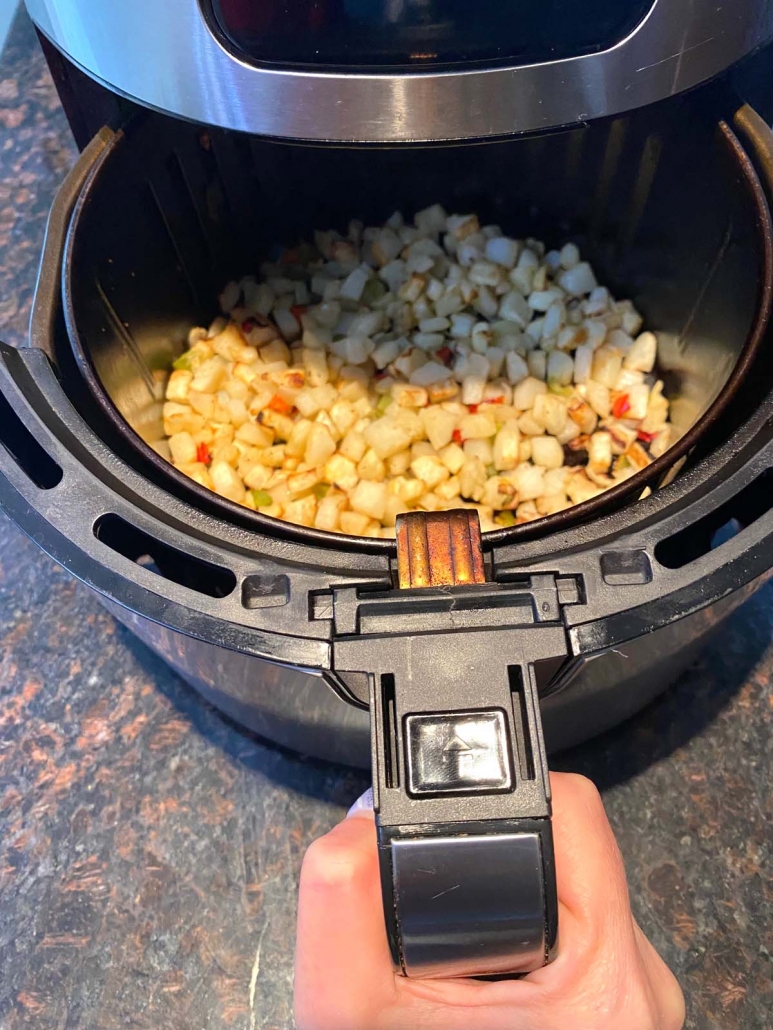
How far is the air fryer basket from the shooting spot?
1.69ft

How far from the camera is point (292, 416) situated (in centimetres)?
75

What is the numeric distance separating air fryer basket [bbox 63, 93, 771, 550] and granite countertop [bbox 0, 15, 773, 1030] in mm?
206

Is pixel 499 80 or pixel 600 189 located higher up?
pixel 499 80

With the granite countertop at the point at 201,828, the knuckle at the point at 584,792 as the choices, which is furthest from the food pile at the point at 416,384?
the knuckle at the point at 584,792

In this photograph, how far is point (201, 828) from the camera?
0.59 meters

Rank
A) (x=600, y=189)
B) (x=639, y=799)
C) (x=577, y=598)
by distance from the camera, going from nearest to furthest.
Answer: (x=577, y=598) → (x=639, y=799) → (x=600, y=189)

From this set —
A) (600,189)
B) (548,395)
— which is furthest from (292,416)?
(600,189)

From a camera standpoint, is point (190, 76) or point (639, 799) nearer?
point (190, 76)

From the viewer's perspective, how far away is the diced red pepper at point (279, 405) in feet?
2.41

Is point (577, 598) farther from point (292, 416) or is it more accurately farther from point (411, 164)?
point (411, 164)

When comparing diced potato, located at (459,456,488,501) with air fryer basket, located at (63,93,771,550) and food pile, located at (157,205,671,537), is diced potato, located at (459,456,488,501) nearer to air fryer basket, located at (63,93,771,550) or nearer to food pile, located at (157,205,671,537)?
food pile, located at (157,205,671,537)

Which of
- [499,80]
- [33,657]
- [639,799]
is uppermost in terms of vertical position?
[499,80]

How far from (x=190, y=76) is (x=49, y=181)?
60 cm

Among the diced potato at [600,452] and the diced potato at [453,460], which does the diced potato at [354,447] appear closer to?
the diced potato at [453,460]
